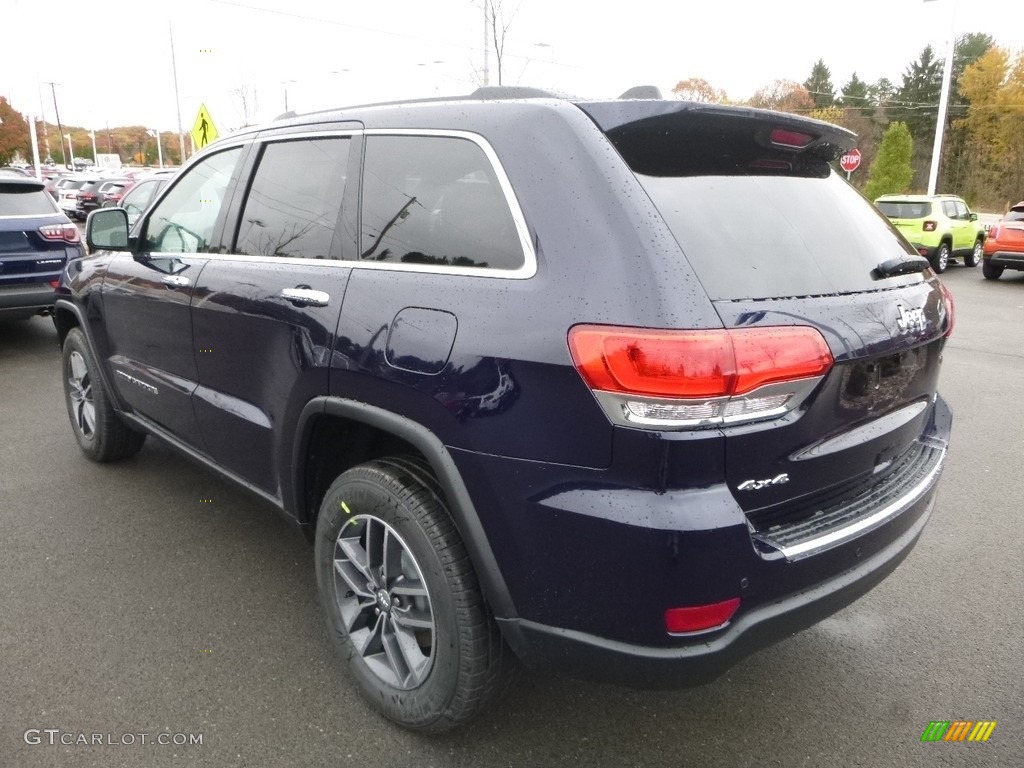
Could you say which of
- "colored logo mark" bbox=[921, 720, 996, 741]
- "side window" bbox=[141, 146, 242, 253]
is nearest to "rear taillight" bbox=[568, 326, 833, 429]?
"colored logo mark" bbox=[921, 720, 996, 741]

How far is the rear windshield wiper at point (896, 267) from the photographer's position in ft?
7.41

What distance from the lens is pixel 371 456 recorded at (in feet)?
8.54

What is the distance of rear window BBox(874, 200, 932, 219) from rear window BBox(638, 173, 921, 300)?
16.3 metres

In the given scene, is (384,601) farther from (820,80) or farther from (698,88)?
(820,80)

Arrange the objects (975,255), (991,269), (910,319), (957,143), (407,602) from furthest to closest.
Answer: (957,143) < (975,255) < (991,269) < (407,602) < (910,319)

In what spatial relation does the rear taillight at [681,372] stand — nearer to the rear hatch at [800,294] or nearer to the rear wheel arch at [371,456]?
the rear hatch at [800,294]

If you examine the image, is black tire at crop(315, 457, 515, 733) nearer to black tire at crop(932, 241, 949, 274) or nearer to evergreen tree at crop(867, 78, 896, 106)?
black tire at crop(932, 241, 949, 274)

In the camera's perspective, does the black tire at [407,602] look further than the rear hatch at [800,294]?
Yes

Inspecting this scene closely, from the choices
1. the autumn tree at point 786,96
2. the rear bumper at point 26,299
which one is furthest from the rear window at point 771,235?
the autumn tree at point 786,96

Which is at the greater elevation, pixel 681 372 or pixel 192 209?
pixel 192 209

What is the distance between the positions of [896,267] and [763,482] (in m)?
0.93

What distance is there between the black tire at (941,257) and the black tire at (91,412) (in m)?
16.3

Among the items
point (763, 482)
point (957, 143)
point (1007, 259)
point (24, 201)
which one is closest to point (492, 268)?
point (763, 482)

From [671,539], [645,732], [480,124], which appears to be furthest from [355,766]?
[480,124]
